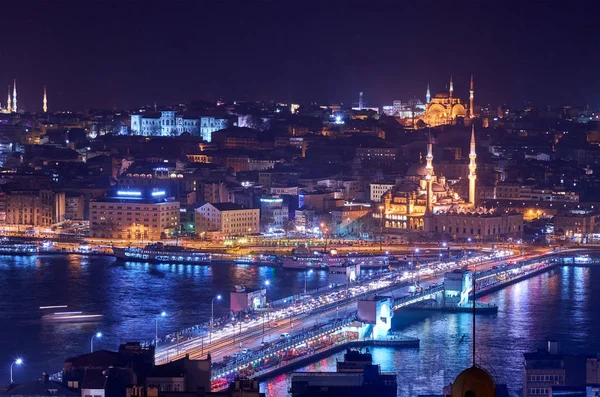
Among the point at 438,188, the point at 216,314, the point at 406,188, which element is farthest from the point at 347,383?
the point at 438,188

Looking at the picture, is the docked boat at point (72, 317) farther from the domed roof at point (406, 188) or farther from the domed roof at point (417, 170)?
the domed roof at point (417, 170)

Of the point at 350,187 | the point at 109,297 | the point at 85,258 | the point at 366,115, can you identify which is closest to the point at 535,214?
the point at 350,187

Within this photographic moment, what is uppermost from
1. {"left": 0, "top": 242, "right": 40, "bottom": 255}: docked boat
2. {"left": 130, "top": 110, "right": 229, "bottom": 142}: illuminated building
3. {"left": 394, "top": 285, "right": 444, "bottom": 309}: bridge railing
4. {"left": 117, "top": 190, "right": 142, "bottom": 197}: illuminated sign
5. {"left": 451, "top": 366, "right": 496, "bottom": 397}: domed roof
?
{"left": 130, "top": 110, "right": 229, "bottom": 142}: illuminated building

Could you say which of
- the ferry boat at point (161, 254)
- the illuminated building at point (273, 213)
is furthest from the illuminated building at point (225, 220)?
the ferry boat at point (161, 254)

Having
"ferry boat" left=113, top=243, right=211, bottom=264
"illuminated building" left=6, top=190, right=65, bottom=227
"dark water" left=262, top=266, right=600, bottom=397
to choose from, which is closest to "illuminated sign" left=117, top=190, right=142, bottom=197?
"illuminated building" left=6, top=190, right=65, bottom=227

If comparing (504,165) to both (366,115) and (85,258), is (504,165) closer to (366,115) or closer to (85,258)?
(366,115)

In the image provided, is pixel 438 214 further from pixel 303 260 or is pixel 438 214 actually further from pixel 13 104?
pixel 13 104

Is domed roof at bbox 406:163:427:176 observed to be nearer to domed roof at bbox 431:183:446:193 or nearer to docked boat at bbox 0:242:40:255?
domed roof at bbox 431:183:446:193
